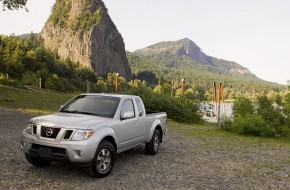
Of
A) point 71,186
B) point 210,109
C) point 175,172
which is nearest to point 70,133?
point 71,186

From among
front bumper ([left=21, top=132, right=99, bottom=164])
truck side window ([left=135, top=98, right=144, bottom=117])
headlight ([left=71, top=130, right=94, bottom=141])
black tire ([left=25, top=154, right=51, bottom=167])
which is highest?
truck side window ([left=135, top=98, right=144, bottom=117])

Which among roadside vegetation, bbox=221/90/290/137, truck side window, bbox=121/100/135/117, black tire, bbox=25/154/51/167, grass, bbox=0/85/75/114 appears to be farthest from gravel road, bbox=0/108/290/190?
grass, bbox=0/85/75/114

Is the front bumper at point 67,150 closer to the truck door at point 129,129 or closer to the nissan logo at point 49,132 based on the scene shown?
the nissan logo at point 49,132

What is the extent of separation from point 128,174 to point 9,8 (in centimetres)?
2227

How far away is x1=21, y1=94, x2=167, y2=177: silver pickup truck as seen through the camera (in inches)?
263

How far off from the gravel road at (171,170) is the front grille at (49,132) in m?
1.00

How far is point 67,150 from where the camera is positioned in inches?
259

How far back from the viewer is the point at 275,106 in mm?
18453

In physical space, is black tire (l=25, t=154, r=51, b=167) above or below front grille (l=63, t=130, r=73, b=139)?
below

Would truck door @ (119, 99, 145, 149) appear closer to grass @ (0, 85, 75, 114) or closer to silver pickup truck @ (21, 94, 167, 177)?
silver pickup truck @ (21, 94, 167, 177)

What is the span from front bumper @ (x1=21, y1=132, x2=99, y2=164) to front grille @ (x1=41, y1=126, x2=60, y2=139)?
4.1 inches

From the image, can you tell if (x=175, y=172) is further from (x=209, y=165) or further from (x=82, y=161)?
(x=82, y=161)

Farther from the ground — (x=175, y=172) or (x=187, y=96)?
(x=187, y=96)

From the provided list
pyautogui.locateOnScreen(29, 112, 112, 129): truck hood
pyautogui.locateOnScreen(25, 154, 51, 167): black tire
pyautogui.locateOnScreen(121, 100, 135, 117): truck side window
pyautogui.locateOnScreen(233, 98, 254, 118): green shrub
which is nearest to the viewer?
pyautogui.locateOnScreen(29, 112, 112, 129): truck hood
